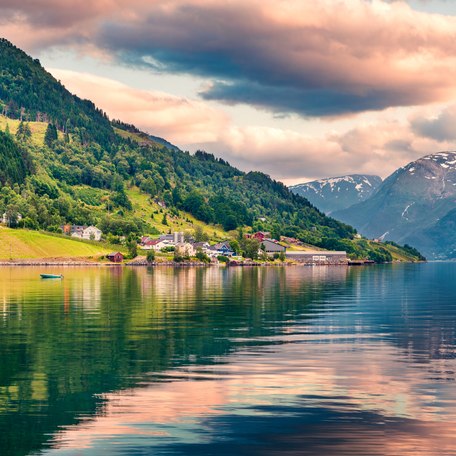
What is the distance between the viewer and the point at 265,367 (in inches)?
2254

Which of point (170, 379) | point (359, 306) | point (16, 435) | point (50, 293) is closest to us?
point (16, 435)

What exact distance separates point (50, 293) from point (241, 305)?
1446 inches

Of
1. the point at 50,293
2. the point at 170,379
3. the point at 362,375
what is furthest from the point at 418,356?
the point at 50,293

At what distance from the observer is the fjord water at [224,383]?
38.0 metres

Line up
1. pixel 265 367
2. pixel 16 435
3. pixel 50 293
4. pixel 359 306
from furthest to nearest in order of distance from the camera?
pixel 50 293 → pixel 359 306 → pixel 265 367 → pixel 16 435

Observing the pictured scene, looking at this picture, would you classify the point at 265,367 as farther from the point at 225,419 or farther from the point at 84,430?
the point at 84,430

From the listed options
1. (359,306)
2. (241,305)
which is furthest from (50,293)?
(359,306)

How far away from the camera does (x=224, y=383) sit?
2002 inches

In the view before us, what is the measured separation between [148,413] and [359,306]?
76.1 metres

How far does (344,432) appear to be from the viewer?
39.4m

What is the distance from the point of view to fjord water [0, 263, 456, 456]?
125ft

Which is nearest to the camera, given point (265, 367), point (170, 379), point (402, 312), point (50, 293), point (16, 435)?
point (16, 435)

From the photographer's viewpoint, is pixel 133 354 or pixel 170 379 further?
pixel 133 354

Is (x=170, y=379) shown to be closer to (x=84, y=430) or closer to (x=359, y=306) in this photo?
(x=84, y=430)
